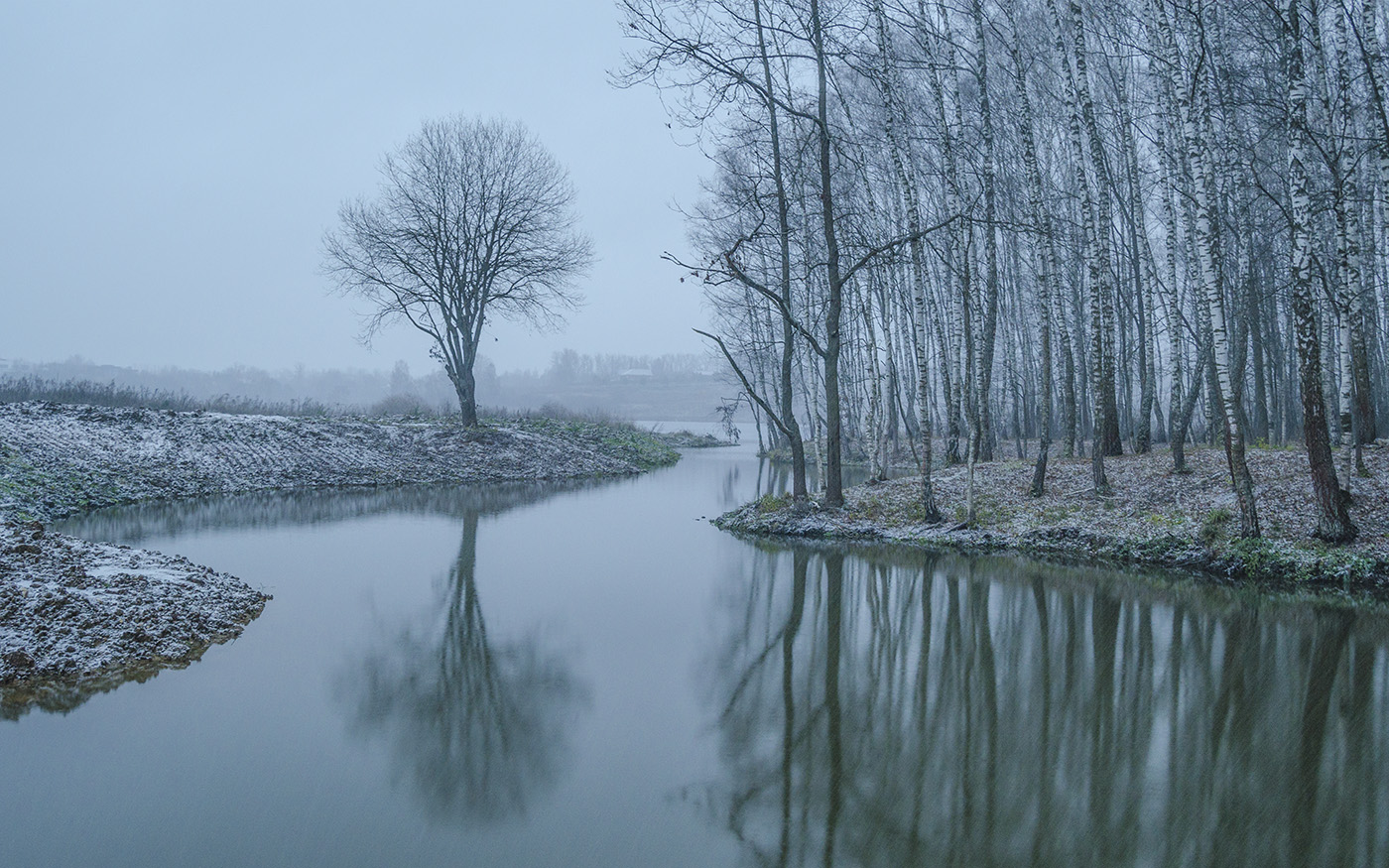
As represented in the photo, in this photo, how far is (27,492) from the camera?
15.1 m

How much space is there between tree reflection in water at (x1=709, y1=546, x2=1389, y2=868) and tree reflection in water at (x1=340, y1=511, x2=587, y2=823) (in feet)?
3.92

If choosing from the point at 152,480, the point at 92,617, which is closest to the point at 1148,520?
the point at 92,617

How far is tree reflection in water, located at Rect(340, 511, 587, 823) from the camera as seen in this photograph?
4527 mm

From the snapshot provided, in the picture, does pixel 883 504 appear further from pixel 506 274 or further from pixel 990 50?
pixel 506 274

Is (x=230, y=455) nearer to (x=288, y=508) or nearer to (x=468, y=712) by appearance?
(x=288, y=508)

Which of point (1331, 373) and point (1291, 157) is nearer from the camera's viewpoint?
point (1291, 157)

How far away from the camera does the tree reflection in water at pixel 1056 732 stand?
391cm

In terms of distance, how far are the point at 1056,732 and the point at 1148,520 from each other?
7951mm

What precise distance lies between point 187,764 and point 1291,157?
41.6 feet

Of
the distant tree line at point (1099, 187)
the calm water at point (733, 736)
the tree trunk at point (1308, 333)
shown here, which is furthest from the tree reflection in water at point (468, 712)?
the tree trunk at point (1308, 333)

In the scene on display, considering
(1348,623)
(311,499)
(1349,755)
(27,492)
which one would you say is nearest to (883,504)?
(1348,623)

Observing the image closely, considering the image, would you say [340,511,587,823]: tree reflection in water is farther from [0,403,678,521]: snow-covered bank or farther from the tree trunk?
[0,403,678,521]: snow-covered bank

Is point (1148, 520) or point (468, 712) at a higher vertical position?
point (1148, 520)

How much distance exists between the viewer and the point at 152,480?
61.6 feet
